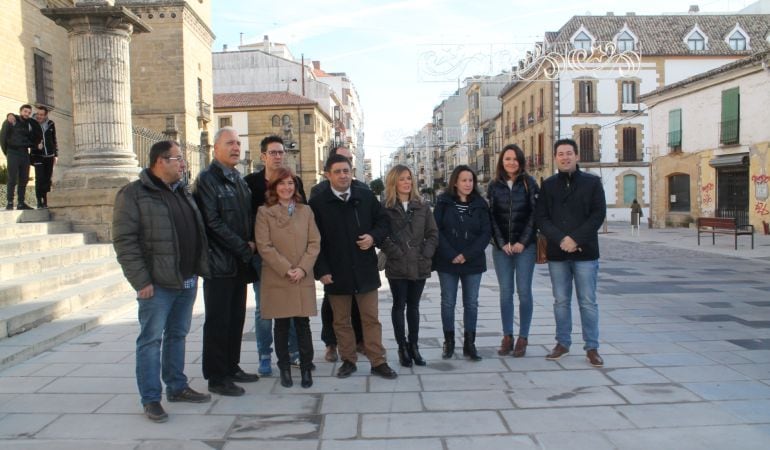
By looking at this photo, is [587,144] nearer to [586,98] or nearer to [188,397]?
[586,98]

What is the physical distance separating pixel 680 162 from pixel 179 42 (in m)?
22.3

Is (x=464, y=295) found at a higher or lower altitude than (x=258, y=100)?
lower

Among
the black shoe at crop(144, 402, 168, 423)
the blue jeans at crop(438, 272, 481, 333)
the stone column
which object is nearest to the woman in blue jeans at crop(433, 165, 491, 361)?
the blue jeans at crop(438, 272, 481, 333)

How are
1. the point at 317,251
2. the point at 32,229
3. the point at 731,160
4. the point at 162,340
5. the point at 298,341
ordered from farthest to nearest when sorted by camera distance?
the point at 731,160 < the point at 32,229 < the point at 298,341 < the point at 317,251 < the point at 162,340

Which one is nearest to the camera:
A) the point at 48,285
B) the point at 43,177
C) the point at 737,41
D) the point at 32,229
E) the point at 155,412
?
the point at 155,412

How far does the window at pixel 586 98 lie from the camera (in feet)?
136

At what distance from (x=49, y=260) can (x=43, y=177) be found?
3.30 metres

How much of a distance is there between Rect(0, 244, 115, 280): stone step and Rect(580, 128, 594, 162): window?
36.4 meters

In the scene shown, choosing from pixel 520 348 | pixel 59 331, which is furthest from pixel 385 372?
pixel 59 331

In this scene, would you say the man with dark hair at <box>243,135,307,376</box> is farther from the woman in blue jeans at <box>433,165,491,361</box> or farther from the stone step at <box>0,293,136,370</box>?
the stone step at <box>0,293,136,370</box>

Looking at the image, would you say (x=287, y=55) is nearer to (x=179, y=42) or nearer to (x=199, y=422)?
(x=179, y=42)

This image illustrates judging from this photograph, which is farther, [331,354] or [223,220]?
[331,354]

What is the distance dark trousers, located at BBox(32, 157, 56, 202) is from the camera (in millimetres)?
10555

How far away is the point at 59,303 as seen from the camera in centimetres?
678
